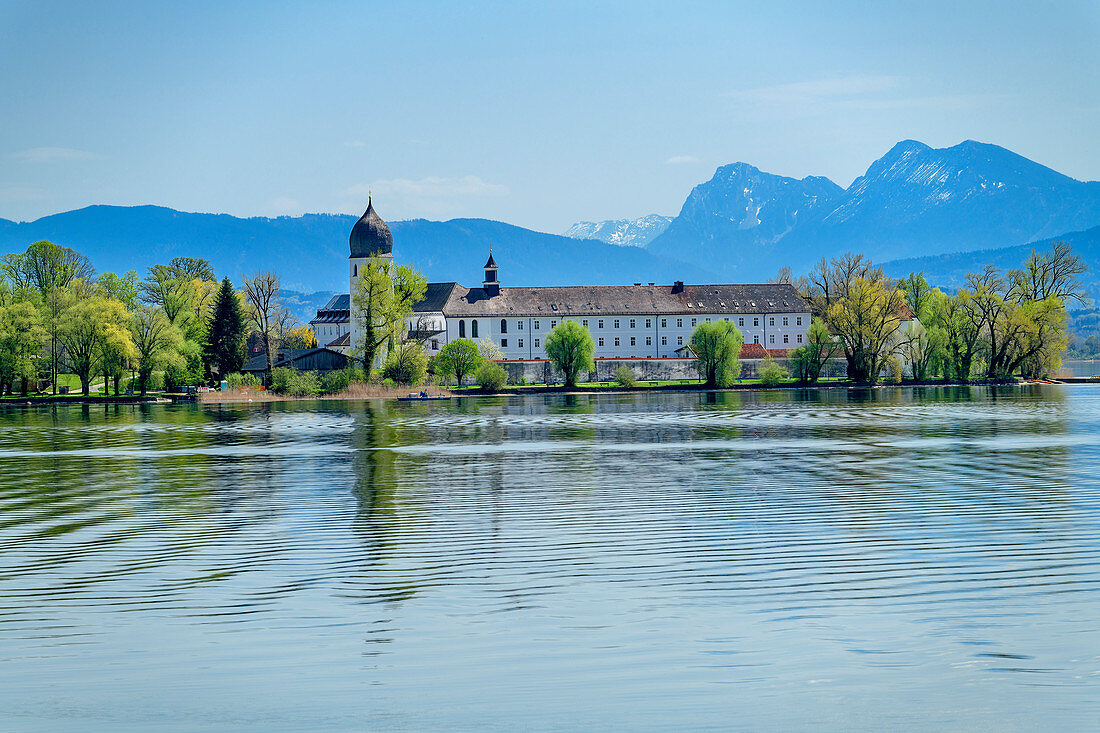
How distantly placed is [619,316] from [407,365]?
43.0 metres

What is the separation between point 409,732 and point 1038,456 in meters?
26.3

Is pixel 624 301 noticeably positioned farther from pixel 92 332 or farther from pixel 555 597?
pixel 555 597

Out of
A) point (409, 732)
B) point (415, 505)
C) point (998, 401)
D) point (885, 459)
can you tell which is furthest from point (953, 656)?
point (998, 401)

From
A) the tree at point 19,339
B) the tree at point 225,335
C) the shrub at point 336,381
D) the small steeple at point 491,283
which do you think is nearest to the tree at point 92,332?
the tree at point 19,339

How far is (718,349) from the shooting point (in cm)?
8950

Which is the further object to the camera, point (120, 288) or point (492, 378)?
point (120, 288)

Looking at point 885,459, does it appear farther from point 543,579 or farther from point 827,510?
point 543,579

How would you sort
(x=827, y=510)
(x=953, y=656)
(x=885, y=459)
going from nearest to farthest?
1. (x=953, y=656)
2. (x=827, y=510)
3. (x=885, y=459)

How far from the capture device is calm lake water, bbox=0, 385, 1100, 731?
334 inches

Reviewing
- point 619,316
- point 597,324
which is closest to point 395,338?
point 597,324

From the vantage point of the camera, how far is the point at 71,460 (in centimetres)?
3169

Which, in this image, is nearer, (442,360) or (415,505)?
(415,505)

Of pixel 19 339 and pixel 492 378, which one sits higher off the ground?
pixel 19 339

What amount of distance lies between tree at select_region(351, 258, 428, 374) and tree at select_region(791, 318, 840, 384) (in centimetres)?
3517
